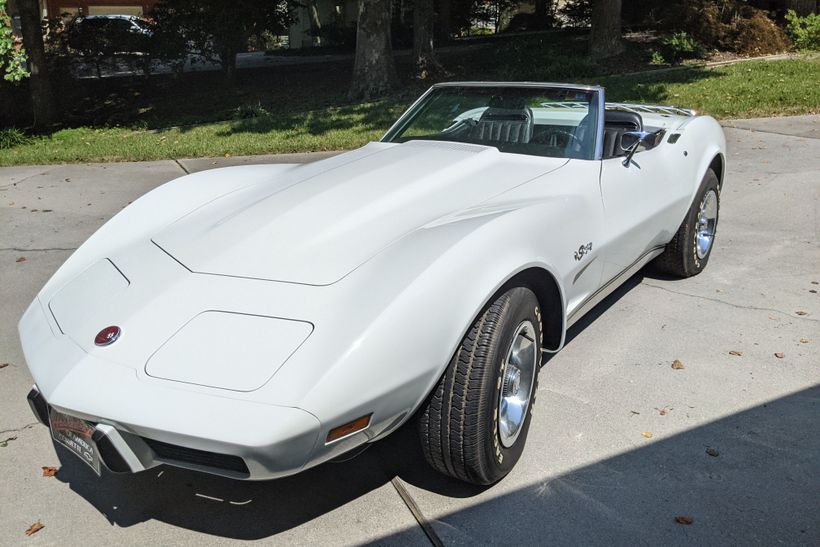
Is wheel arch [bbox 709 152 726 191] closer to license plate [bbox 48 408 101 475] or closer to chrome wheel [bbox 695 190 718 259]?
chrome wheel [bbox 695 190 718 259]

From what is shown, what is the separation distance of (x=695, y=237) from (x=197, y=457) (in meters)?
3.82

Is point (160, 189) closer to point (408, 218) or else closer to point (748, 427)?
point (408, 218)

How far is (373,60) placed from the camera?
14.2 meters

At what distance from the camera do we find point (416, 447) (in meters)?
3.33

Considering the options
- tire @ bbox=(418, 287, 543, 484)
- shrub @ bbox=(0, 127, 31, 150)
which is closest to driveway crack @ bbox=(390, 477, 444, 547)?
tire @ bbox=(418, 287, 543, 484)

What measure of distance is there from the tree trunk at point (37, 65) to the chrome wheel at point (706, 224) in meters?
12.8

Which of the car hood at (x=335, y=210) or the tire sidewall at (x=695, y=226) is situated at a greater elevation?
the car hood at (x=335, y=210)

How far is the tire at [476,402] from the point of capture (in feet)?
8.65

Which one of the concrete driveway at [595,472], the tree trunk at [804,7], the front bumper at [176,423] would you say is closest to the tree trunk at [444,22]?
the tree trunk at [804,7]

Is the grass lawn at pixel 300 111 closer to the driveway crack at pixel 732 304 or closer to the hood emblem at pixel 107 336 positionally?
the driveway crack at pixel 732 304

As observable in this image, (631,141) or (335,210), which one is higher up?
(631,141)

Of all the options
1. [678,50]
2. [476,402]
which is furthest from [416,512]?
[678,50]

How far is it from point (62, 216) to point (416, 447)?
5080 millimetres

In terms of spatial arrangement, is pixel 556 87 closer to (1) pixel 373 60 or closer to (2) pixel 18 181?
(2) pixel 18 181
